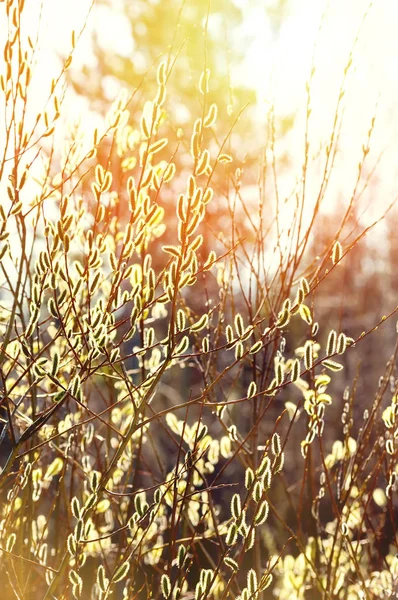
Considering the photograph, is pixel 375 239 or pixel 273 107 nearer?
pixel 273 107

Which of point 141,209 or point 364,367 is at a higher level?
point 364,367

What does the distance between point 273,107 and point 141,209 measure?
0.78 m

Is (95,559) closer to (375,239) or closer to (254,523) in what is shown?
(254,523)

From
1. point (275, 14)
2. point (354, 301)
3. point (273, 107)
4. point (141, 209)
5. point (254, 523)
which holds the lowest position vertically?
point (254, 523)

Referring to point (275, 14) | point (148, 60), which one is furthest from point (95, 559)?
point (148, 60)

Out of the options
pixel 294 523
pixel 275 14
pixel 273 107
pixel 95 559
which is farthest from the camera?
pixel 294 523

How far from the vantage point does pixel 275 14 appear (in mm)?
3381

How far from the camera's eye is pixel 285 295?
208 cm

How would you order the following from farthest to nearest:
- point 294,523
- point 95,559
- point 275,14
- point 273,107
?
point 294,523 → point 275,14 → point 95,559 → point 273,107

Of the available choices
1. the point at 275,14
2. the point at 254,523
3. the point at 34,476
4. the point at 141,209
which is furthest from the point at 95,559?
the point at 275,14

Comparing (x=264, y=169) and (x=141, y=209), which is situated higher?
(x=264, y=169)

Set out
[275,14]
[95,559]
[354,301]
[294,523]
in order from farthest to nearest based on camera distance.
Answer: [354,301] → [294,523] → [275,14] → [95,559]

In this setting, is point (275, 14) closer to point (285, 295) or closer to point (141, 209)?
point (285, 295)

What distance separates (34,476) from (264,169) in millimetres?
1328
